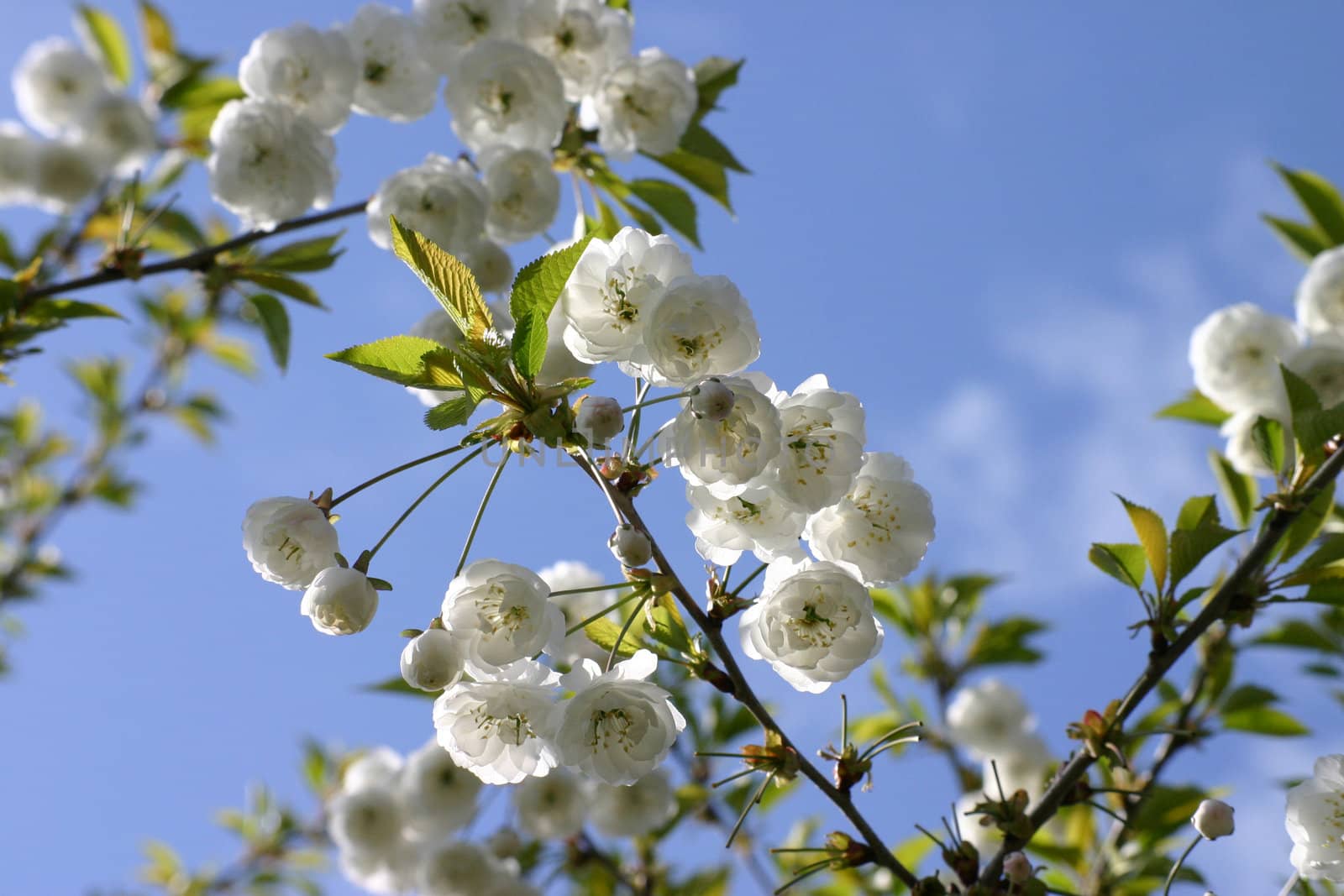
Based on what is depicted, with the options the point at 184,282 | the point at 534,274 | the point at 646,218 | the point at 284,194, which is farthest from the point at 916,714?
the point at 184,282

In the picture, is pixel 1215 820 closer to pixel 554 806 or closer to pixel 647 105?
pixel 647 105

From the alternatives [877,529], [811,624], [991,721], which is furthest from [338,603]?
[991,721]

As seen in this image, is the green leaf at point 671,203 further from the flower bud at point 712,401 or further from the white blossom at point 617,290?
the flower bud at point 712,401

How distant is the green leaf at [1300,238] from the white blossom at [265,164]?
3.08 m

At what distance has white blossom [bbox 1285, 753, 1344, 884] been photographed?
1.65 m

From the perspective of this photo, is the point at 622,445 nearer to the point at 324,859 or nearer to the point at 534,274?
the point at 534,274

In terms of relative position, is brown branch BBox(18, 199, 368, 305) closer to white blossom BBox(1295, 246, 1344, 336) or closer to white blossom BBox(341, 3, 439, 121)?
white blossom BBox(341, 3, 439, 121)

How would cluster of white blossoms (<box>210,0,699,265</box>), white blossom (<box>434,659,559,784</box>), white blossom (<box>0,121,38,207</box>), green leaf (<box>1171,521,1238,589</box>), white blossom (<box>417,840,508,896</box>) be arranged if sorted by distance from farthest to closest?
white blossom (<box>0,121,38,207</box>) → white blossom (<box>417,840,508,896</box>) → cluster of white blossoms (<box>210,0,699,265</box>) → green leaf (<box>1171,521,1238,589</box>) → white blossom (<box>434,659,559,784</box>)

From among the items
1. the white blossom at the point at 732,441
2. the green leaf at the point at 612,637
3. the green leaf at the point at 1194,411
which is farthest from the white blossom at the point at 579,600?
the green leaf at the point at 1194,411

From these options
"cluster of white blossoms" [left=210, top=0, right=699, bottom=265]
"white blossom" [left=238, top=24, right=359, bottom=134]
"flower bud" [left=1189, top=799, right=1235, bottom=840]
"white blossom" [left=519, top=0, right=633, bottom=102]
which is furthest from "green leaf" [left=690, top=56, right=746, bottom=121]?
"flower bud" [left=1189, top=799, right=1235, bottom=840]

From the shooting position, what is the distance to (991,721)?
20.8 feet

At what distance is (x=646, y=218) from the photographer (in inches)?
126

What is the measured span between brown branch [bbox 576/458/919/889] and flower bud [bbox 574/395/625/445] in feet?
0.23

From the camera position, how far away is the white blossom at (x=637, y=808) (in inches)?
156
